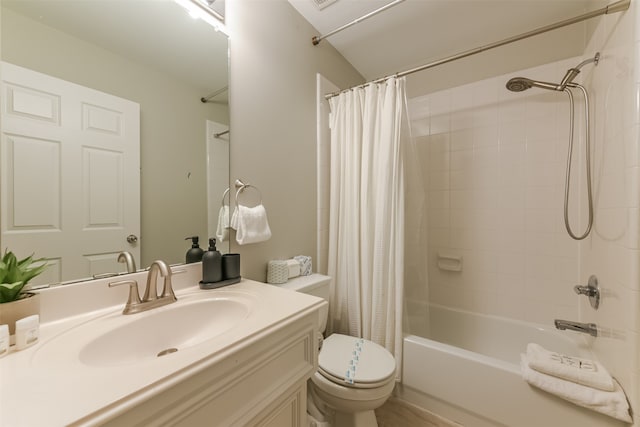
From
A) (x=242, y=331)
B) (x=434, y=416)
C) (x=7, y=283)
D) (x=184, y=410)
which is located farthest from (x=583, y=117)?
(x=7, y=283)

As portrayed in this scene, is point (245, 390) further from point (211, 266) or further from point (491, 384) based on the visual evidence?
point (491, 384)

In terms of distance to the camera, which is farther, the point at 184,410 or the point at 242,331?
the point at 242,331

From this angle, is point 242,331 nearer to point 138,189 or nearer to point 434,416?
point 138,189

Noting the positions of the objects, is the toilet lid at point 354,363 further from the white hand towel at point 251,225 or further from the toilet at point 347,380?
the white hand towel at point 251,225

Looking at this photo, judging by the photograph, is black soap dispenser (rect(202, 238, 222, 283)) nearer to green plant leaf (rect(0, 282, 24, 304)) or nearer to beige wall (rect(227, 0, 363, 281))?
beige wall (rect(227, 0, 363, 281))

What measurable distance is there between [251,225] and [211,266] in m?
0.26

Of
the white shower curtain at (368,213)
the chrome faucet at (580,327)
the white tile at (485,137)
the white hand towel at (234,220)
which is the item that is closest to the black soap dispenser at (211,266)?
the white hand towel at (234,220)

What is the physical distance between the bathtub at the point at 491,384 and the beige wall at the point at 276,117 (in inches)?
37.5

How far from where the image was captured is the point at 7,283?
572 millimetres

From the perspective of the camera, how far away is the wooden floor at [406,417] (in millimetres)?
1296

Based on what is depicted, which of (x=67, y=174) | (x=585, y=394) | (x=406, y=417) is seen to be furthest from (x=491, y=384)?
(x=67, y=174)

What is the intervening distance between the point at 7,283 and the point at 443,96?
8.31ft

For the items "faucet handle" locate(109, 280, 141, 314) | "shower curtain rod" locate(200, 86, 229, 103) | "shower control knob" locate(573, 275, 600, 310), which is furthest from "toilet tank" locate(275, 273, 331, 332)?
"shower control knob" locate(573, 275, 600, 310)

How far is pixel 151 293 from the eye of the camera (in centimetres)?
82
